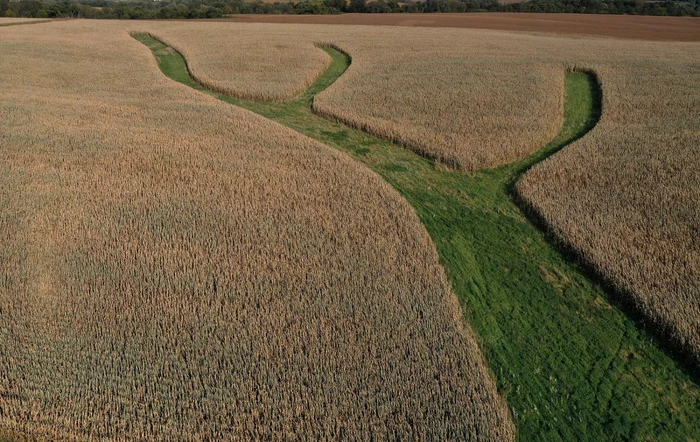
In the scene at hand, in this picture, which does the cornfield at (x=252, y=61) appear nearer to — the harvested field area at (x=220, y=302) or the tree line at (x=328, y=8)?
the harvested field area at (x=220, y=302)

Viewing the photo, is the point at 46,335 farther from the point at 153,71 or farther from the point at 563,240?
the point at 153,71

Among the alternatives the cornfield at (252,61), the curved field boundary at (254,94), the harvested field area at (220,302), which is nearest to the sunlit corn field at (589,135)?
the cornfield at (252,61)

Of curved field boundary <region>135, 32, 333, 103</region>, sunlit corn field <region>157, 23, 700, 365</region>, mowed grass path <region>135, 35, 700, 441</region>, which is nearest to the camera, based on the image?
mowed grass path <region>135, 35, 700, 441</region>

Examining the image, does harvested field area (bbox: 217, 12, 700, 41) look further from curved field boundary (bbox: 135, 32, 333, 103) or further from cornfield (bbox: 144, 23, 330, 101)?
curved field boundary (bbox: 135, 32, 333, 103)

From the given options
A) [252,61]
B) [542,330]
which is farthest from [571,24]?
[542,330]

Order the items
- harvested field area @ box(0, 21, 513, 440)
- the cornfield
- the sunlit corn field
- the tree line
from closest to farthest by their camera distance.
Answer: harvested field area @ box(0, 21, 513, 440)
the sunlit corn field
the cornfield
the tree line

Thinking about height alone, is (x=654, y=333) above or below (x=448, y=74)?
below

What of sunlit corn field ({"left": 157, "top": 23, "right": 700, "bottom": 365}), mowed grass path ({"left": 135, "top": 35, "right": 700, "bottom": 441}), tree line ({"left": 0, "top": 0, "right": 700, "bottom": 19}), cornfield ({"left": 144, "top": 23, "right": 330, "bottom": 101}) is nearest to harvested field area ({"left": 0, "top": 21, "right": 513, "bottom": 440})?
mowed grass path ({"left": 135, "top": 35, "right": 700, "bottom": 441})

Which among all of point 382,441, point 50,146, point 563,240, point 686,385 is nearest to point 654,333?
point 686,385
